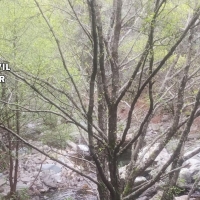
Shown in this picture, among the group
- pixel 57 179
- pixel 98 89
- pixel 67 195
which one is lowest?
pixel 67 195

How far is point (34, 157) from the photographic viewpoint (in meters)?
9.30

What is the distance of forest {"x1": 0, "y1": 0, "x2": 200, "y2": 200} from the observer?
280 cm

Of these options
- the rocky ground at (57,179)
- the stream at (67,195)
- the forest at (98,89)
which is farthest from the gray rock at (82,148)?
the stream at (67,195)

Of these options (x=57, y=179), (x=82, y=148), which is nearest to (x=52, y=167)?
(x=57, y=179)

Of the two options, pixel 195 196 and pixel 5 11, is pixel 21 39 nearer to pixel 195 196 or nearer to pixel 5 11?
pixel 5 11

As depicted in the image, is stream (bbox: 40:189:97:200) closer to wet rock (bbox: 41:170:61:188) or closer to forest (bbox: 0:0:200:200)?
forest (bbox: 0:0:200:200)

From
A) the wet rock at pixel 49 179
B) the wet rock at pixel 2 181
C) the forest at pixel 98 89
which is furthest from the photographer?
the wet rock at pixel 49 179

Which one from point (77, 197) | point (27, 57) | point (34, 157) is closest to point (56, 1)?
point (27, 57)

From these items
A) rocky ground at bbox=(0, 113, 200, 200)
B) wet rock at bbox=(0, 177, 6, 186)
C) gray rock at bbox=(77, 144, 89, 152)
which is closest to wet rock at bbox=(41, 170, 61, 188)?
rocky ground at bbox=(0, 113, 200, 200)

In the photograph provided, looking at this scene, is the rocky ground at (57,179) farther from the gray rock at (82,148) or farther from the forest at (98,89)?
the gray rock at (82,148)

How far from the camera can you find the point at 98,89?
3.78 meters

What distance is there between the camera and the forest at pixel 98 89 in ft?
9.20

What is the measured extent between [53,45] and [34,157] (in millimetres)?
4797

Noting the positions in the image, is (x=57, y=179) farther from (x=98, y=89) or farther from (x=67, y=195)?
(x=98, y=89)
